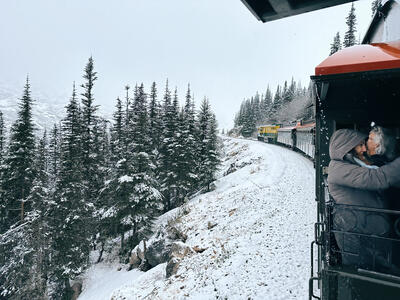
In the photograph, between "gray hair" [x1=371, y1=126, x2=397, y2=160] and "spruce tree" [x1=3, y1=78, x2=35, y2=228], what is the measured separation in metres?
22.7

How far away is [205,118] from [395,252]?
26518 millimetres

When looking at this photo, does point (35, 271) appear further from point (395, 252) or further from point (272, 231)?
point (395, 252)

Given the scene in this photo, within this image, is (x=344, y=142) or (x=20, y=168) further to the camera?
(x=20, y=168)

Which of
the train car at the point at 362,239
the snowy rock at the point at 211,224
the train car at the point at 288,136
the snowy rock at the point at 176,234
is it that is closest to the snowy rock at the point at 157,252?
the snowy rock at the point at 176,234

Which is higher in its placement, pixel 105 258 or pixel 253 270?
pixel 253 270

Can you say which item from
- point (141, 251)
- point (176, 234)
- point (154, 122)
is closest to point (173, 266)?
point (176, 234)

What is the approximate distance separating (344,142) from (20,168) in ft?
75.8

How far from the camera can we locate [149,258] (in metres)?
14.5

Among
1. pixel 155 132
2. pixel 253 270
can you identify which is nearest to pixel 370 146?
pixel 253 270

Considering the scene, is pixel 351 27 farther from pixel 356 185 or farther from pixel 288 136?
pixel 356 185

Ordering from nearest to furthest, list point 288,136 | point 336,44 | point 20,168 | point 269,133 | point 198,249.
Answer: point 198,249 < point 20,168 < point 288,136 < point 336,44 < point 269,133

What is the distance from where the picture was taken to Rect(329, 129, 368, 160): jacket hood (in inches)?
116

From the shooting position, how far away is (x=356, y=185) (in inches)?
110

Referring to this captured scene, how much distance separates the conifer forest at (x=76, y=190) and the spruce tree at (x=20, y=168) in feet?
0.23
